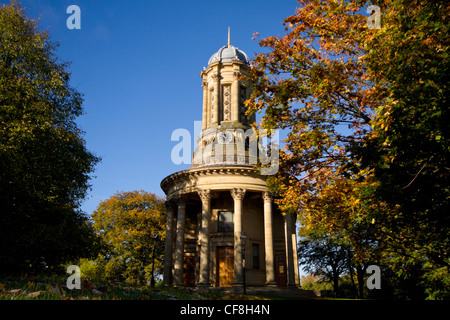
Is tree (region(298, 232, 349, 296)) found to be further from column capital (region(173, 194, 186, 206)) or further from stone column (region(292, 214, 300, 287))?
column capital (region(173, 194, 186, 206))

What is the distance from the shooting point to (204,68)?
44.2 meters

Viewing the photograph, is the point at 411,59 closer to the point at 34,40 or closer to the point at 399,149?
the point at 399,149

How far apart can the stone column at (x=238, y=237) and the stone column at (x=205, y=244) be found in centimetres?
273

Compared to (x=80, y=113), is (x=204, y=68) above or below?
above

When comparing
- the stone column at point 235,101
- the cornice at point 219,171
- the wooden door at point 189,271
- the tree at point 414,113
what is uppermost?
the stone column at point 235,101

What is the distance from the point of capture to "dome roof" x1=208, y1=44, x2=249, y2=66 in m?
42.6

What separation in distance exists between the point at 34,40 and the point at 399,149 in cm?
1950

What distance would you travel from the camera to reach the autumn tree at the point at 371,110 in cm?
823

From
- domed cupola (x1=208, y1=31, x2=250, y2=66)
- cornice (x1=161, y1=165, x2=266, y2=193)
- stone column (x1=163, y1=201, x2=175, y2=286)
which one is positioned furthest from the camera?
domed cupola (x1=208, y1=31, x2=250, y2=66)

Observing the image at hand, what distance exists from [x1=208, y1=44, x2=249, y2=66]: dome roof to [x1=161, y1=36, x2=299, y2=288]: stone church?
337 cm

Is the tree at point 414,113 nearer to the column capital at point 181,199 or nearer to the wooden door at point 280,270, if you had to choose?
the wooden door at point 280,270

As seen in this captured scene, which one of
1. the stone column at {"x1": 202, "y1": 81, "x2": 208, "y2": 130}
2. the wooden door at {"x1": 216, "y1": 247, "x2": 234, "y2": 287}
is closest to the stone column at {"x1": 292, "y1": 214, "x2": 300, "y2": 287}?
the wooden door at {"x1": 216, "y1": 247, "x2": 234, "y2": 287}

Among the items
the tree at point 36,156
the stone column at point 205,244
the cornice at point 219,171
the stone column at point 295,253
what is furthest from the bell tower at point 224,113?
the tree at point 36,156
